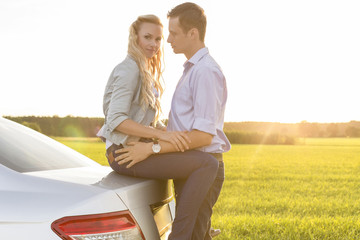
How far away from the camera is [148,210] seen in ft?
8.15

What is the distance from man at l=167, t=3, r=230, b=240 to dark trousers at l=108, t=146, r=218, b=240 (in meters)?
0.18

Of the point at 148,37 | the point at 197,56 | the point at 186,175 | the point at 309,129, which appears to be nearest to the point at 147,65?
the point at 148,37

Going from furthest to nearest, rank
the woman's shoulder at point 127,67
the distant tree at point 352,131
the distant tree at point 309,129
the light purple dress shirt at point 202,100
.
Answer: the distant tree at point 352,131, the distant tree at point 309,129, the woman's shoulder at point 127,67, the light purple dress shirt at point 202,100

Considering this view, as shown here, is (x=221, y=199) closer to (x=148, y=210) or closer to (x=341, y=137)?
(x=148, y=210)

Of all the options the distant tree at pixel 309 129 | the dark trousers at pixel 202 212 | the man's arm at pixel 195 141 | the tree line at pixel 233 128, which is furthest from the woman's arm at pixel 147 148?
the distant tree at pixel 309 129

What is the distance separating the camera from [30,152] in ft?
9.66

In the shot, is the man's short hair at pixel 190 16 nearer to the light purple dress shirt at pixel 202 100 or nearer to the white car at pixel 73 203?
the light purple dress shirt at pixel 202 100

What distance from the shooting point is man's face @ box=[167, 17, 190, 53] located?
2.96 m

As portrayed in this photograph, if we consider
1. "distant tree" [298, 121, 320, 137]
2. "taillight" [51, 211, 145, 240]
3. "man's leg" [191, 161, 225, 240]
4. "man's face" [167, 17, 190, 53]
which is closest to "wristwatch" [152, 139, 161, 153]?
"man's leg" [191, 161, 225, 240]

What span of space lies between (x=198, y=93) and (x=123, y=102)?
0.46 m

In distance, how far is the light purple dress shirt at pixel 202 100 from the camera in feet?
8.93

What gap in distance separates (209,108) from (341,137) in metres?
100

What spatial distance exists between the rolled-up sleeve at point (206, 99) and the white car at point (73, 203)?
1.47ft

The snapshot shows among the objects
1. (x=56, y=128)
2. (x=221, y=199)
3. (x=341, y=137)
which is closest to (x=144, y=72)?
(x=221, y=199)
